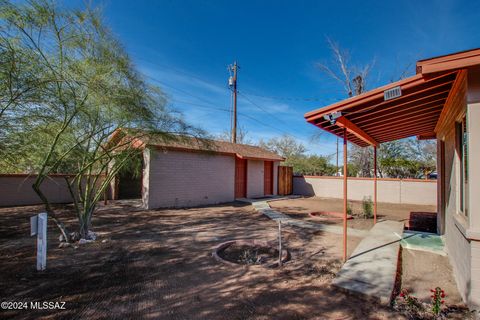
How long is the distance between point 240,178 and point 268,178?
2.66 metres

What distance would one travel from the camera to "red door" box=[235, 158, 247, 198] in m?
13.8

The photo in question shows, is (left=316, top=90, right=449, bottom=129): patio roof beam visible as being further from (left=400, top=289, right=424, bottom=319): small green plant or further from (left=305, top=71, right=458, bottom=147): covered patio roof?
(left=400, top=289, right=424, bottom=319): small green plant

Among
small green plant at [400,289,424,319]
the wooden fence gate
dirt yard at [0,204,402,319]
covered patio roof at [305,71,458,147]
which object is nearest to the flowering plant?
small green plant at [400,289,424,319]

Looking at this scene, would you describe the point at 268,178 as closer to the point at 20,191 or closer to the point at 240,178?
the point at 240,178

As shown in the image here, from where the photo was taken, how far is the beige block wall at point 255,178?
47.2 ft

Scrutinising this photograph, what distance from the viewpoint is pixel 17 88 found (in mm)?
3520

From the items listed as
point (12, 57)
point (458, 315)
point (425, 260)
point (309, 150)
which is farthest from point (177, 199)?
point (309, 150)

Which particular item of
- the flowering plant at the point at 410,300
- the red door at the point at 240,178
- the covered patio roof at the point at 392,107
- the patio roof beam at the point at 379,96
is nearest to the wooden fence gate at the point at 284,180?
the red door at the point at 240,178

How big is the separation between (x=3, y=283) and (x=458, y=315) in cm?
596

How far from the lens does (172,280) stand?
11.4 feet

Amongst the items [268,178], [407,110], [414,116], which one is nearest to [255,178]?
[268,178]

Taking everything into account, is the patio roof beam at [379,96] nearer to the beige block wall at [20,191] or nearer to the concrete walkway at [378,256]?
the concrete walkway at [378,256]

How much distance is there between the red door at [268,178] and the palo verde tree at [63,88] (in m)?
10.5

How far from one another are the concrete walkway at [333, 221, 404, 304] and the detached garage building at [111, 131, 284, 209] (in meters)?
5.07
